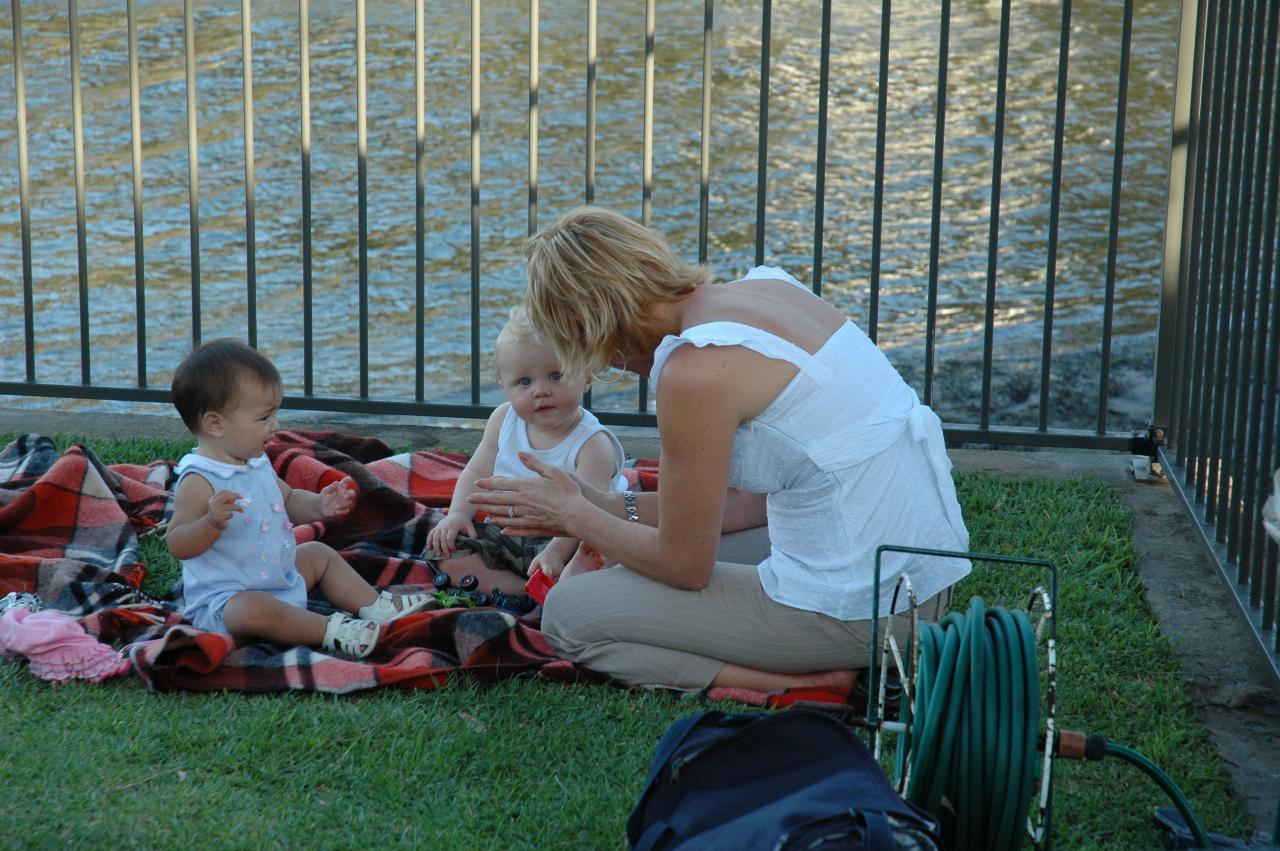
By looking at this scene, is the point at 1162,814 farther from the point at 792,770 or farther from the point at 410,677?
the point at 410,677

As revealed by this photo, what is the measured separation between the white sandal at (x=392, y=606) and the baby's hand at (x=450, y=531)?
0.68ft

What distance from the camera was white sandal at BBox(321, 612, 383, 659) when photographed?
3.40m

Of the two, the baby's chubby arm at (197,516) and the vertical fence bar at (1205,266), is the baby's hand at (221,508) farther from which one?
the vertical fence bar at (1205,266)

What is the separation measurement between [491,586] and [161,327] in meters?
4.59

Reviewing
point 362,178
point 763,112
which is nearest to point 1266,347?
point 763,112

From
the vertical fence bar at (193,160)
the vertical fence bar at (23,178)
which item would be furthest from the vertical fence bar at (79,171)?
the vertical fence bar at (193,160)

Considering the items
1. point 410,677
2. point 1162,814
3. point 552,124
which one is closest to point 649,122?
point 410,677

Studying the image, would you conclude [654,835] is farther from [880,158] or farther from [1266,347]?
[880,158]

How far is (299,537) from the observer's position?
13.5 feet

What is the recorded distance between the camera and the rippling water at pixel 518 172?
25.8 ft

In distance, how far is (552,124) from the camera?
12.1 m

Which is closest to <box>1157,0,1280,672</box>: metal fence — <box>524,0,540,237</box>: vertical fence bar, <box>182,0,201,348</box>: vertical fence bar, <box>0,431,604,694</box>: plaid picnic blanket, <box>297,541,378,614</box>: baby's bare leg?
<box>0,431,604,694</box>: plaid picnic blanket

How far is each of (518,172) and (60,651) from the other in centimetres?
832

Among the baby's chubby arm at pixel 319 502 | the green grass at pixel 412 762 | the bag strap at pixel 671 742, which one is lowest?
the green grass at pixel 412 762
